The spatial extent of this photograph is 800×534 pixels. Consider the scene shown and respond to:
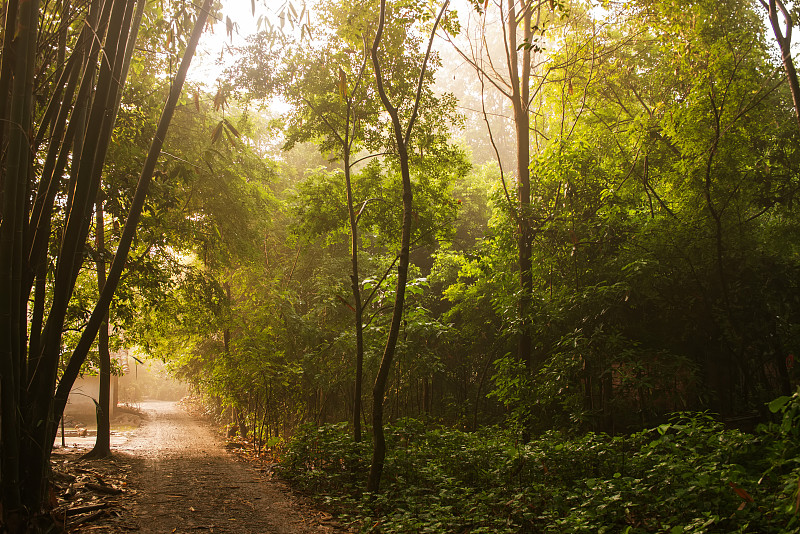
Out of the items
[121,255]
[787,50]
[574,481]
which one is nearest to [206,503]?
[121,255]

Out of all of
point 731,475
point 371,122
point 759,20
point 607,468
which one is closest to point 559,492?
point 607,468

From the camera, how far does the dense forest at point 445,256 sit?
3426 millimetres

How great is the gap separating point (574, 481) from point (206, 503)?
12.8ft

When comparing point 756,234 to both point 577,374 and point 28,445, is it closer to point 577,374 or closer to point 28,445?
point 577,374

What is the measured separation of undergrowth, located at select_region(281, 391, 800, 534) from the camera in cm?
326

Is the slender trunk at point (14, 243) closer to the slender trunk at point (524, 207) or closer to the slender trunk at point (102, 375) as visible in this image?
the slender trunk at point (524, 207)

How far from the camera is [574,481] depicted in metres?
4.45

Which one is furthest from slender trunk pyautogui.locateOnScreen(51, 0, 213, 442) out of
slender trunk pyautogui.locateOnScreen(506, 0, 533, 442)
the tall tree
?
slender trunk pyautogui.locateOnScreen(506, 0, 533, 442)

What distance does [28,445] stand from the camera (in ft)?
10.7

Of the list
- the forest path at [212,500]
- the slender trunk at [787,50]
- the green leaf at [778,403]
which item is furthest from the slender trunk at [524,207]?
the green leaf at [778,403]

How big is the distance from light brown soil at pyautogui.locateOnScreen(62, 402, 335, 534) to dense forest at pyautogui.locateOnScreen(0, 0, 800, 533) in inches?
19.4

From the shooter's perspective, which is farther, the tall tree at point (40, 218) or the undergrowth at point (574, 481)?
the undergrowth at point (574, 481)

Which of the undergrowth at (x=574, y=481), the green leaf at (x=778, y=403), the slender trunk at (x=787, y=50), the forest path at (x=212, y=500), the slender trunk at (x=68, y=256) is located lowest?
the forest path at (x=212, y=500)

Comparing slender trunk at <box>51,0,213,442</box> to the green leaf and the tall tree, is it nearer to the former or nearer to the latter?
the tall tree
